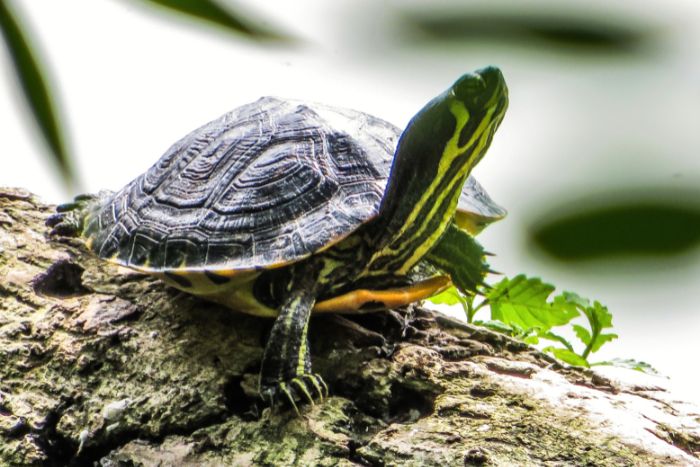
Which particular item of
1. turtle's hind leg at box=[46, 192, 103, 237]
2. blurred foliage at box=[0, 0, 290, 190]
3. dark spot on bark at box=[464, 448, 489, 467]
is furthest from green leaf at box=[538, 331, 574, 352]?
blurred foliage at box=[0, 0, 290, 190]

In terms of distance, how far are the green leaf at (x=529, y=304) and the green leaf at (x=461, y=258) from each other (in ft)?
0.40

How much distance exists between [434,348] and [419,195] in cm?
32

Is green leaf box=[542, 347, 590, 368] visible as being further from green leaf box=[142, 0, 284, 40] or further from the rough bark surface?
green leaf box=[142, 0, 284, 40]

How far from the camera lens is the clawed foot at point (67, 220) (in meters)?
1.73

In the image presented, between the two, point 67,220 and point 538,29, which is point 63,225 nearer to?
point 67,220

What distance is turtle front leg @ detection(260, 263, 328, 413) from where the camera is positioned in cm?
119

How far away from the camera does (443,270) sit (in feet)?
4.87

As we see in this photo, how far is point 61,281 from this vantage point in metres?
1.59

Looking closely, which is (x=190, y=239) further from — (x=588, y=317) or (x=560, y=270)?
(x=560, y=270)

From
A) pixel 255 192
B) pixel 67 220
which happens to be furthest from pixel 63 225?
pixel 255 192

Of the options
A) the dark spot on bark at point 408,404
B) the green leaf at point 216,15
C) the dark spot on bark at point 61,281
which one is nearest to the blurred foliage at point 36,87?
the green leaf at point 216,15

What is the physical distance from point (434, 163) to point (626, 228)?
1066mm

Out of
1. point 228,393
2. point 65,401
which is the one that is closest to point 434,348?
point 228,393

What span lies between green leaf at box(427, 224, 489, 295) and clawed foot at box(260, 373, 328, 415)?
1.33ft
